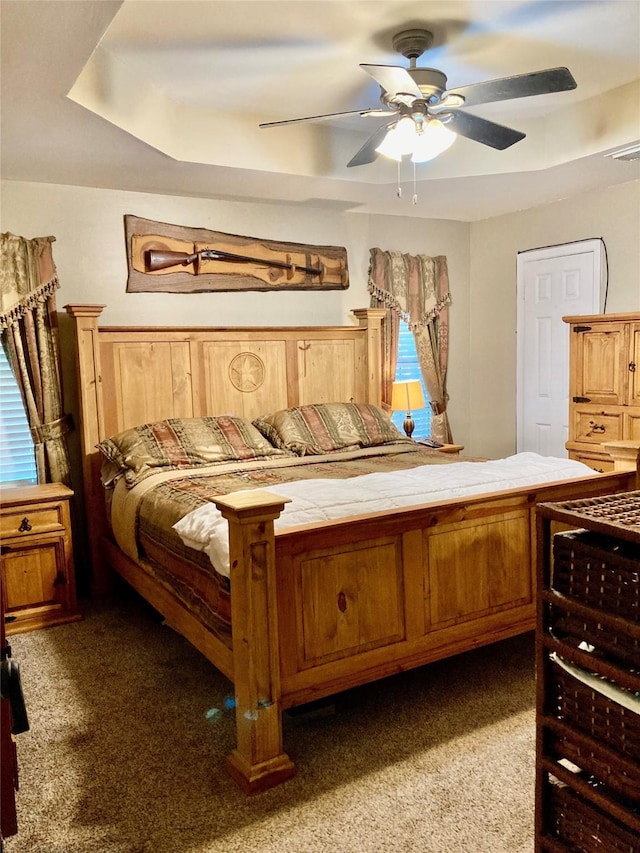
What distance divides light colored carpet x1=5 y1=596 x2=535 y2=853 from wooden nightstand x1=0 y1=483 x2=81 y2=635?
0.43 metres

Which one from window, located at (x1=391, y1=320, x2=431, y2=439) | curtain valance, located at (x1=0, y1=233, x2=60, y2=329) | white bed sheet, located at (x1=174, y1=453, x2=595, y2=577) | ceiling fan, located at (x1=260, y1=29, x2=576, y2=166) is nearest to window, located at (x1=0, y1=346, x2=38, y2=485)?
curtain valance, located at (x1=0, y1=233, x2=60, y2=329)

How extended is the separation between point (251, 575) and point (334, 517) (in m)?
0.41

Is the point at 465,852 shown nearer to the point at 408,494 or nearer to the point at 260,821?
the point at 260,821

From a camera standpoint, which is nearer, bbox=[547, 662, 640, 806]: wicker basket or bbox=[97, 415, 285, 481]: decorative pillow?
bbox=[547, 662, 640, 806]: wicker basket

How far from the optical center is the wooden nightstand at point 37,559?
132 inches

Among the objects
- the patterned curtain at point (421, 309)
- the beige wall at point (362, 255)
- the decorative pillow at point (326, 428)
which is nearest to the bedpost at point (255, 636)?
the decorative pillow at point (326, 428)

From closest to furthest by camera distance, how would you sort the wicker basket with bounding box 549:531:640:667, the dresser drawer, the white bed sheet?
the wicker basket with bounding box 549:531:640:667
the white bed sheet
the dresser drawer

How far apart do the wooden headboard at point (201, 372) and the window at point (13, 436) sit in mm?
327

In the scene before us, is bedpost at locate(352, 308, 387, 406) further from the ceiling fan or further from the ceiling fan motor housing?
the ceiling fan motor housing

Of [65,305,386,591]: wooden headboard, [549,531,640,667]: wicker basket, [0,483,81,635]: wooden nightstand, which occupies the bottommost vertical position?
[0,483,81,635]: wooden nightstand

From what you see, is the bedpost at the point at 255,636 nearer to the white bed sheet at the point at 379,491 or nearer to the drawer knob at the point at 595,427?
the white bed sheet at the point at 379,491

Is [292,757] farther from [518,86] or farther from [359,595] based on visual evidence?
[518,86]

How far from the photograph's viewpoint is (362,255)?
5.00 m

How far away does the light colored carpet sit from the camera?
1.84 m
